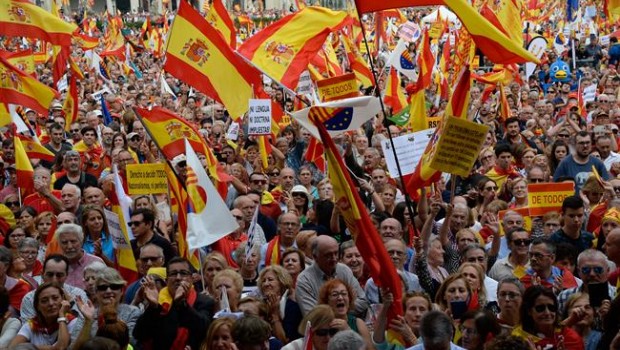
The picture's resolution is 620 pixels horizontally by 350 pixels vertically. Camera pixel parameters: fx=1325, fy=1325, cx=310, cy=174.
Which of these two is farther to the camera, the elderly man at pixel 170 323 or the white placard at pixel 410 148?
the white placard at pixel 410 148

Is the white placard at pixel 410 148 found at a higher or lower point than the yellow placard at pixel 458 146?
lower

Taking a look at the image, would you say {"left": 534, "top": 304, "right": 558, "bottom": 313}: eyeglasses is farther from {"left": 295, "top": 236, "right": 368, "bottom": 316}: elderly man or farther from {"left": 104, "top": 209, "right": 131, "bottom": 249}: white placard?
{"left": 104, "top": 209, "right": 131, "bottom": 249}: white placard

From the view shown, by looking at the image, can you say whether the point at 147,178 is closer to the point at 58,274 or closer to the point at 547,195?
the point at 58,274

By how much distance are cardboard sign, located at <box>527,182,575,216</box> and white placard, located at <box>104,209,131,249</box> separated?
10.7 ft

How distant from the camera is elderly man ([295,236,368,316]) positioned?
322 inches

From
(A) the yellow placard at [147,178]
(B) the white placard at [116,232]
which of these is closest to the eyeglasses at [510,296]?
(B) the white placard at [116,232]

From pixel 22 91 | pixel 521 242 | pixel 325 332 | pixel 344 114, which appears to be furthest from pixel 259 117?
pixel 325 332

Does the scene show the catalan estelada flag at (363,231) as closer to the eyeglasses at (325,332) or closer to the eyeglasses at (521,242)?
the eyeglasses at (325,332)

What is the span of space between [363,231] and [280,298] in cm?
66

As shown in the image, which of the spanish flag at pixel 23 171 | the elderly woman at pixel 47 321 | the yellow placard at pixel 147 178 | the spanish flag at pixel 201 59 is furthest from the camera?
the spanish flag at pixel 201 59

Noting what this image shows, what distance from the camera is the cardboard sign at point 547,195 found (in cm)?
1066

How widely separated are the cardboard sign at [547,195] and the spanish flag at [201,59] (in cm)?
364

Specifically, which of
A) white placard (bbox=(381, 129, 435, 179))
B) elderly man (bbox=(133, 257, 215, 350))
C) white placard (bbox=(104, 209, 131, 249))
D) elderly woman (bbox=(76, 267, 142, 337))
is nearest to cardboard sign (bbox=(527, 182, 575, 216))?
white placard (bbox=(381, 129, 435, 179))

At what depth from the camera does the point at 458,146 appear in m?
9.23
